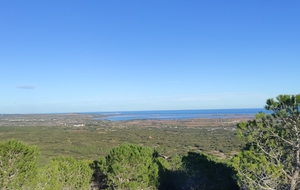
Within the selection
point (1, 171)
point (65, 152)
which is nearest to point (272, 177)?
point (1, 171)

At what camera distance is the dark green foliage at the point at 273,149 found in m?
8.85

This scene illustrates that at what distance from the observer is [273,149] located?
373 inches

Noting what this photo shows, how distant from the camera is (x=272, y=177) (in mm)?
8805

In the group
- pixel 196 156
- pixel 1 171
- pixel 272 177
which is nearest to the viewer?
pixel 272 177

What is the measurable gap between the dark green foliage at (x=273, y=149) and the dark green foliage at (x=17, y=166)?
28.0ft

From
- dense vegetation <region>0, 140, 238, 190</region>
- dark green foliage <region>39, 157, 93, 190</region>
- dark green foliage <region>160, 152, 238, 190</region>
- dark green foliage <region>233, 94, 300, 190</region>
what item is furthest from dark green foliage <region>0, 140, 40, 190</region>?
dark green foliage <region>233, 94, 300, 190</region>

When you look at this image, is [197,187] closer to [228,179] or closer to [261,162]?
[228,179]

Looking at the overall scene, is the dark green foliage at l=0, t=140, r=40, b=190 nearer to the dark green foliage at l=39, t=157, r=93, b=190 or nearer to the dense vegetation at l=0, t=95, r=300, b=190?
the dense vegetation at l=0, t=95, r=300, b=190

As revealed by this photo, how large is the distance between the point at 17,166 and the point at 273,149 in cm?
1028

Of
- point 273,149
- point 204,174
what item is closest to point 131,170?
point 204,174

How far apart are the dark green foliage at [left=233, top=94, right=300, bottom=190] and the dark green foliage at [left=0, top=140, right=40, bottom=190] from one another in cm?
855

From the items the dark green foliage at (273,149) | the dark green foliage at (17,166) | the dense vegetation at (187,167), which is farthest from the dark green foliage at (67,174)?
the dark green foliage at (273,149)

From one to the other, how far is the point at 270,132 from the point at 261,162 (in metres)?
1.12

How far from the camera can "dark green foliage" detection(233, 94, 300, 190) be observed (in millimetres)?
8852
